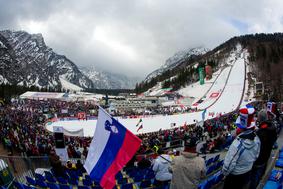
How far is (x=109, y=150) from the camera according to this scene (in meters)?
4.21

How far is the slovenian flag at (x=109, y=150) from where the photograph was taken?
13.1 feet

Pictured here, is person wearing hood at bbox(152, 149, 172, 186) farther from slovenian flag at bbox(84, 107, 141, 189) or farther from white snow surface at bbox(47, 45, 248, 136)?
white snow surface at bbox(47, 45, 248, 136)

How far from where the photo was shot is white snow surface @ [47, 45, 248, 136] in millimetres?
37381

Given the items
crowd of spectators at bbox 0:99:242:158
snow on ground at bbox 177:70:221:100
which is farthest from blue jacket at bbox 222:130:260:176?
snow on ground at bbox 177:70:221:100

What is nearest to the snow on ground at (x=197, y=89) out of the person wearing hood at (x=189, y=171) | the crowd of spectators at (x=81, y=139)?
the crowd of spectators at (x=81, y=139)

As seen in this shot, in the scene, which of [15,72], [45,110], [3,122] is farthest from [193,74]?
[15,72]

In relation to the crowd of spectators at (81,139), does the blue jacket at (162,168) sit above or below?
above

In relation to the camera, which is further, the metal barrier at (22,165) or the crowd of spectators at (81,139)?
the crowd of spectators at (81,139)

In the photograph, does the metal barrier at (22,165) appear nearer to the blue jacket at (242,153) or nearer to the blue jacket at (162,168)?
the blue jacket at (162,168)

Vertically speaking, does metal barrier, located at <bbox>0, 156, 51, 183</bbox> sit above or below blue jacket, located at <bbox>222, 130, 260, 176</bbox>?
below

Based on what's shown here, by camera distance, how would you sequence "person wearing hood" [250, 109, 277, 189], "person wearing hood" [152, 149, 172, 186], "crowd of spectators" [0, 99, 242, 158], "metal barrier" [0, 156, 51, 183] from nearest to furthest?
"person wearing hood" [250, 109, 277, 189] → "person wearing hood" [152, 149, 172, 186] → "metal barrier" [0, 156, 51, 183] → "crowd of spectators" [0, 99, 242, 158]

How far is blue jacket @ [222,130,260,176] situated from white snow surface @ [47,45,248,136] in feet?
76.3

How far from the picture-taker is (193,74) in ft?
389

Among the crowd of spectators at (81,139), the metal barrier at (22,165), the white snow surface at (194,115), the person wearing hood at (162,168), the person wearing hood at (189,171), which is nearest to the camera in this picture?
the person wearing hood at (189,171)
